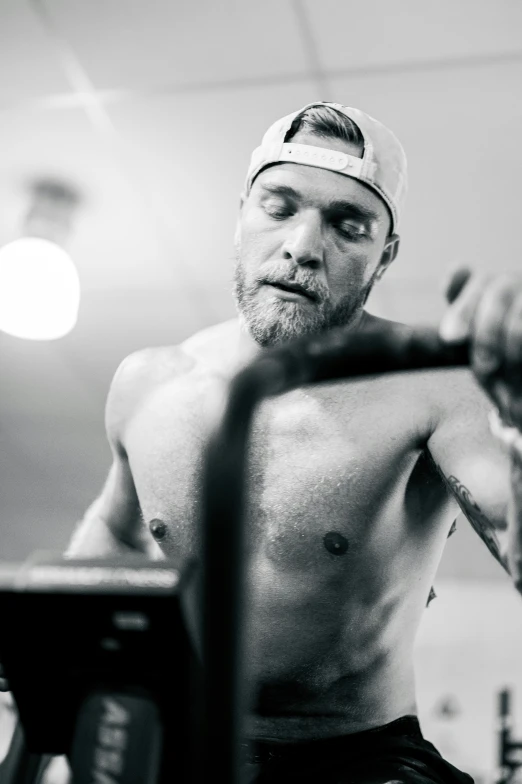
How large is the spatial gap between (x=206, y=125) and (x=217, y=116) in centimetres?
4

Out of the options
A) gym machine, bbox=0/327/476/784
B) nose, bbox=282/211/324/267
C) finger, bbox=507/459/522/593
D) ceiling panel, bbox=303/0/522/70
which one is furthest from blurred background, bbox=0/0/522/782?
gym machine, bbox=0/327/476/784

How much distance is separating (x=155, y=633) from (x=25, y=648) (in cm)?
10

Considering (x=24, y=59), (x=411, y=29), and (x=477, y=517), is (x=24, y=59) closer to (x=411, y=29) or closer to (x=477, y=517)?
(x=411, y=29)

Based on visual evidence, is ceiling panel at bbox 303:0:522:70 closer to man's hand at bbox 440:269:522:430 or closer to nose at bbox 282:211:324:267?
nose at bbox 282:211:324:267

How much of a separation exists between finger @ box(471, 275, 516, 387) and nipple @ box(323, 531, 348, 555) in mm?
735

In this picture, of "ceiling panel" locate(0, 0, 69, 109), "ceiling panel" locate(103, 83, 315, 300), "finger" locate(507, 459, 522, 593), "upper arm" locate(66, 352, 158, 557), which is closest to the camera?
"finger" locate(507, 459, 522, 593)

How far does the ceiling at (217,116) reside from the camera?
172 cm

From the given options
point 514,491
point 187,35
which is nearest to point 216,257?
point 187,35

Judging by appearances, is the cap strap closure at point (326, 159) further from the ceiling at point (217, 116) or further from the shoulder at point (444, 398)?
the ceiling at point (217, 116)

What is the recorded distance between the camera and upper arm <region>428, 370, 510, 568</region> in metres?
0.91

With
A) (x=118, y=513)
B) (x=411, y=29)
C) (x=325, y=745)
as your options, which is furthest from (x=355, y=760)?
(x=411, y=29)

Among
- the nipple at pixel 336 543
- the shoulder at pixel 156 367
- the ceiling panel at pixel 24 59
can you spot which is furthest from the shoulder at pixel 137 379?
the ceiling panel at pixel 24 59

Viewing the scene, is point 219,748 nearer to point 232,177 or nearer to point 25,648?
point 25,648

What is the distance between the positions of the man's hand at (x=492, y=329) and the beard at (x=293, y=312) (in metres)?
0.70
